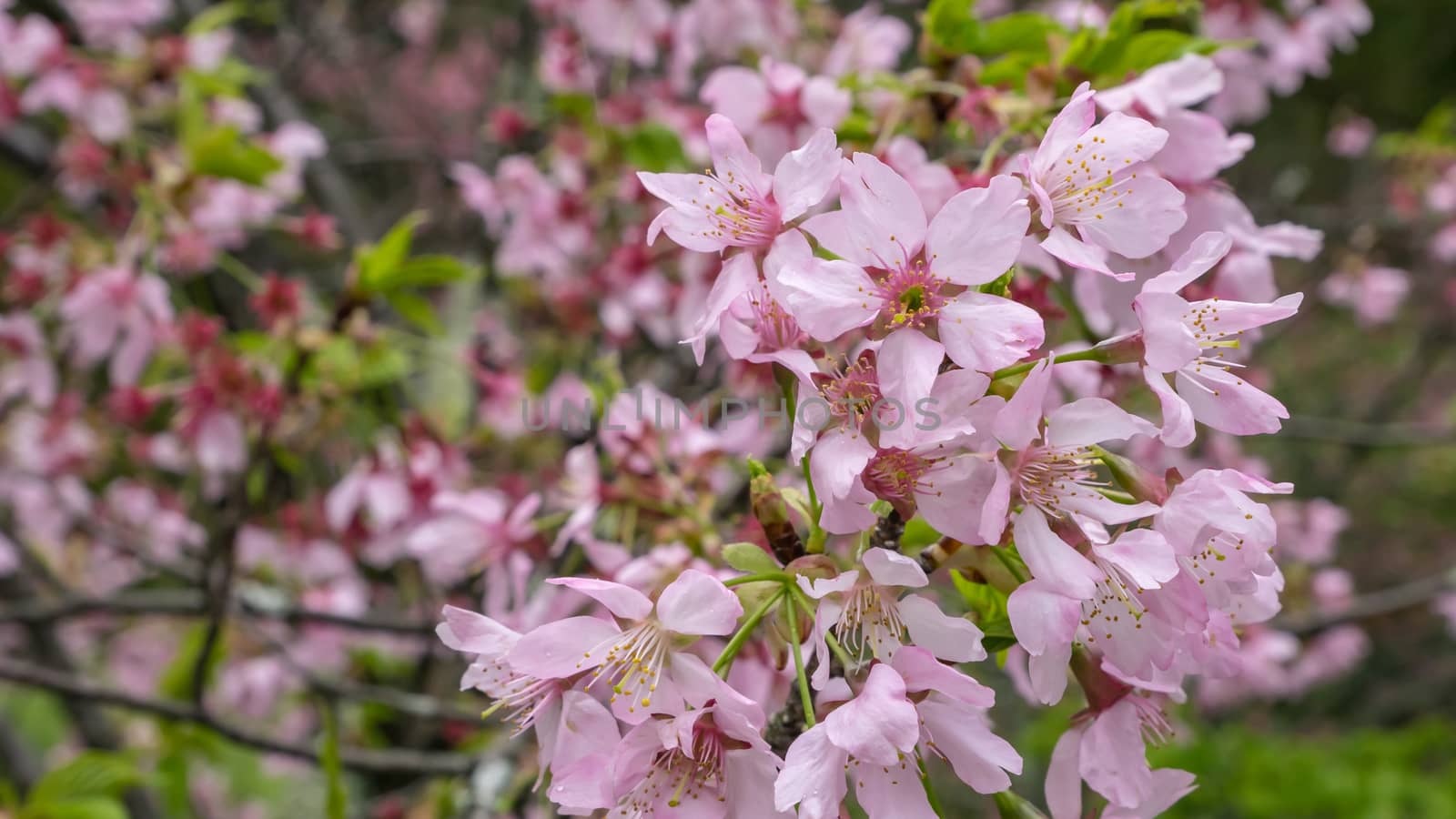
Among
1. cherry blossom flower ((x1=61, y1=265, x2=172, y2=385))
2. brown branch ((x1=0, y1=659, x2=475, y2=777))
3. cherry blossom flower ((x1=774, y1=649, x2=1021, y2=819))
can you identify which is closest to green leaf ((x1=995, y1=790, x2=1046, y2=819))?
cherry blossom flower ((x1=774, y1=649, x2=1021, y2=819))

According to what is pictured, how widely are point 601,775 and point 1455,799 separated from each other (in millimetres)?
3464

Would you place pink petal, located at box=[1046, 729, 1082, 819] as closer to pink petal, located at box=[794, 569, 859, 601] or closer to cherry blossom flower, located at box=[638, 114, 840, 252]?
pink petal, located at box=[794, 569, 859, 601]

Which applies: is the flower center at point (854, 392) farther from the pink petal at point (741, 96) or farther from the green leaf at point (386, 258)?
the green leaf at point (386, 258)

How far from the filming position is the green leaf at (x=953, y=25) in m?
0.89

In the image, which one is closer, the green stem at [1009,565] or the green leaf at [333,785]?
the green stem at [1009,565]

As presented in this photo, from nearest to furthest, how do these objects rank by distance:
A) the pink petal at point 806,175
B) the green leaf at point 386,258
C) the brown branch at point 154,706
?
the pink petal at point 806,175, the green leaf at point 386,258, the brown branch at point 154,706

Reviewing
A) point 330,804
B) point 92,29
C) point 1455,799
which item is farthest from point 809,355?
point 1455,799

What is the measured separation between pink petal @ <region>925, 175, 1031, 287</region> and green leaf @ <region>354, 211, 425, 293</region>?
2.33 ft

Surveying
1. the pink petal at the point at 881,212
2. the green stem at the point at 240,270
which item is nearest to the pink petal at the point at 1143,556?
the pink petal at the point at 881,212

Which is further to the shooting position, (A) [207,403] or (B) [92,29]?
(B) [92,29]

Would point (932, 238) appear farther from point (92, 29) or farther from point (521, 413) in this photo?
point (92, 29)

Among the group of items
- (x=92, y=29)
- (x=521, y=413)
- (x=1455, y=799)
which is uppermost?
(x=92, y=29)

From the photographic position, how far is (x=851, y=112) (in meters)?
0.98

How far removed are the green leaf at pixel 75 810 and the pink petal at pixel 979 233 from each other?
1209mm
